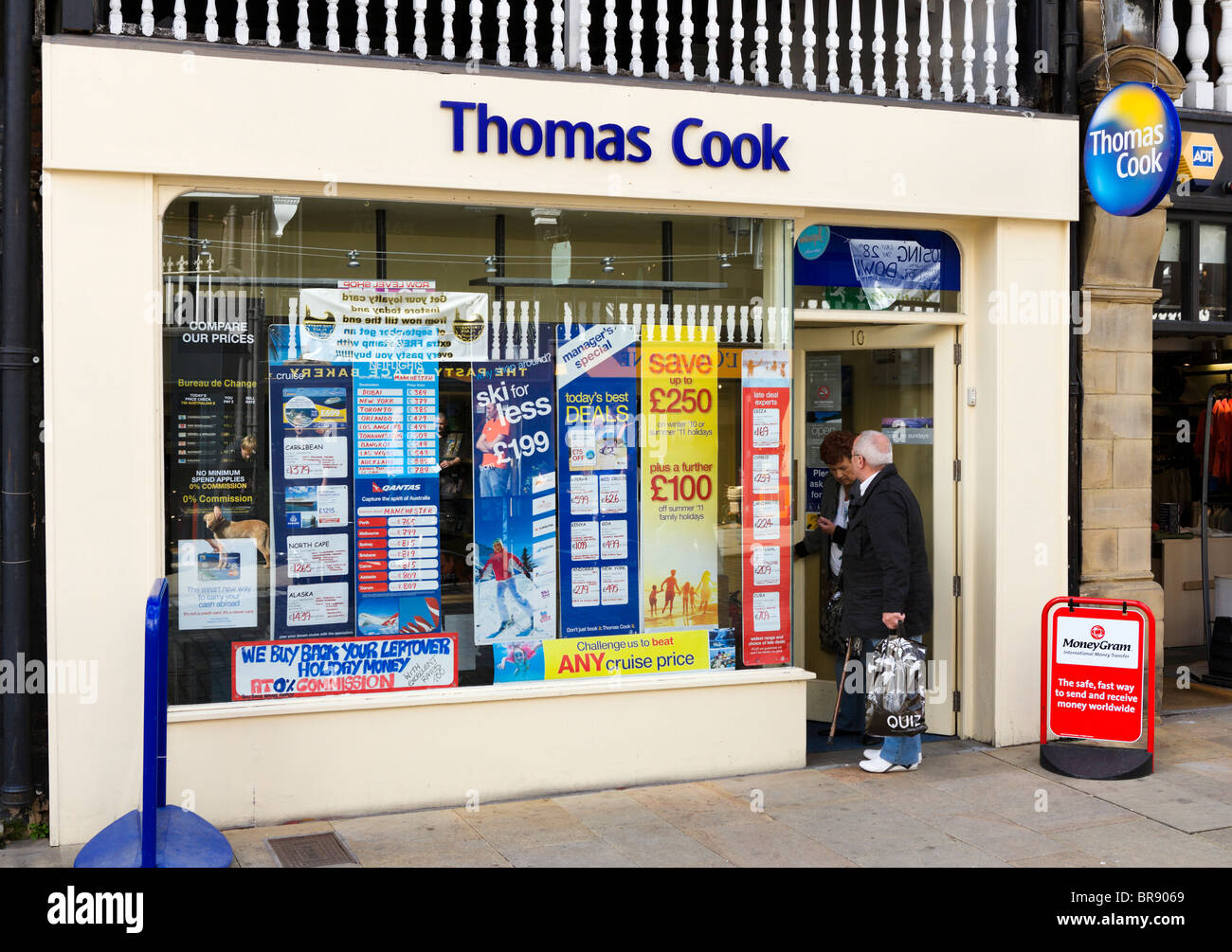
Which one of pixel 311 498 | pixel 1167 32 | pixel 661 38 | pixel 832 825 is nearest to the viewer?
pixel 832 825

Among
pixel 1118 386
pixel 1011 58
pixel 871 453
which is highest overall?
pixel 1011 58

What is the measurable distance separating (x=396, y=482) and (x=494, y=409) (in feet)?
2.25

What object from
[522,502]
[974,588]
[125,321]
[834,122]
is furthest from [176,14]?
[974,588]

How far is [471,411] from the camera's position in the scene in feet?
22.7

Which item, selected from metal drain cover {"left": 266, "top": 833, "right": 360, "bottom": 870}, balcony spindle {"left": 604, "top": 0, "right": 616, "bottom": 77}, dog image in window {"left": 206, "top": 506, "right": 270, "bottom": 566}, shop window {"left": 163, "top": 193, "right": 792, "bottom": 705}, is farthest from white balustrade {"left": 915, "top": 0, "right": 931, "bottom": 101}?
metal drain cover {"left": 266, "top": 833, "right": 360, "bottom": 870}

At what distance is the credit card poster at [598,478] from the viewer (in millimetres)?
7121

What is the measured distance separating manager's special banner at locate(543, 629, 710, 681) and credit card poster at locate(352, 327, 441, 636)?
2.39ft

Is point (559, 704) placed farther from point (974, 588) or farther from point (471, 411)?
point (974, 588)

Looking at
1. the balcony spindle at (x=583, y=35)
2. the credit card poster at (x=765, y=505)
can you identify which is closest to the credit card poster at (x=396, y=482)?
the balcony spindle at (x=583, y=35)

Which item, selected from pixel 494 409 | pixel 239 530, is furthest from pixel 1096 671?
pixel 239 530

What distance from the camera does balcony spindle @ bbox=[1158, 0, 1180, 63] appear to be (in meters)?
8.41

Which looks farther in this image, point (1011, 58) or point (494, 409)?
point (1011, 58)

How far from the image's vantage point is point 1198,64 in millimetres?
8656

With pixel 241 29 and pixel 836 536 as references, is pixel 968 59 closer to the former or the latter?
pixel 836 536
